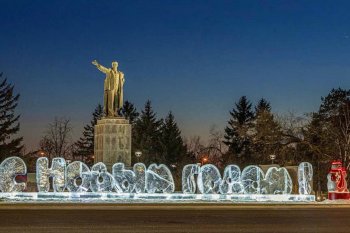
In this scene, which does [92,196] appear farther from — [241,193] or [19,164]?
[241,193]

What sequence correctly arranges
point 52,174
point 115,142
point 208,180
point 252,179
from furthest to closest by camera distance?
point 115,142 → point 252,179 → point 208,180 → point 52,174

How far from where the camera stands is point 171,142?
90750mm

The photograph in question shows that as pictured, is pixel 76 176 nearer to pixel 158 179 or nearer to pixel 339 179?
pixel 158 179

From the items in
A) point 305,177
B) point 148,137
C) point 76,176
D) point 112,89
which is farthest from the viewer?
point 148,137

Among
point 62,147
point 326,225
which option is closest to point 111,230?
point 326,225

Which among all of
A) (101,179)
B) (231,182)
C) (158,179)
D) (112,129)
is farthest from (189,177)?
(112,129)

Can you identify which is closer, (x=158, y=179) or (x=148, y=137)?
(x=158, y=179)

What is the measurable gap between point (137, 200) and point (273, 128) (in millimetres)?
29766

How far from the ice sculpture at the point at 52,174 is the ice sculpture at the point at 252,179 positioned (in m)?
9.53

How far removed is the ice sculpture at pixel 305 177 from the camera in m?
35.2

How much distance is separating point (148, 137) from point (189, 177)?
178 feet

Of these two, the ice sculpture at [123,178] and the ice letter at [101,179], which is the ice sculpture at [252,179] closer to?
the ice sculpture at [123,178]

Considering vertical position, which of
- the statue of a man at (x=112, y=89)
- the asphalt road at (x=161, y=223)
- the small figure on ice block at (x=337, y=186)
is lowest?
the asphalt road at (x=161, y=223)

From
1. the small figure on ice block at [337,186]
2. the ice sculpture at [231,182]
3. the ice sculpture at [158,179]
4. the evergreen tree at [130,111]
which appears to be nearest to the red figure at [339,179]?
the small figure on ice block at [337,186]
